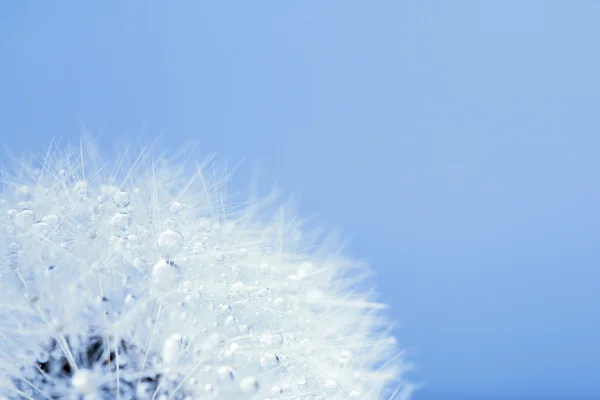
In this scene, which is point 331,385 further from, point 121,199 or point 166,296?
point 121,199

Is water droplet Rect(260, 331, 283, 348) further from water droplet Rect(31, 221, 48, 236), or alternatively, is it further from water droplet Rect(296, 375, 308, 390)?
water droplet Rect(31, 221, 48, 236)

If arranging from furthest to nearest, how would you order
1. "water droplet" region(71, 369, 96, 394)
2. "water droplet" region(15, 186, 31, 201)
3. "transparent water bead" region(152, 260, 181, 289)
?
"water droplet" region(15, 186, 31, 201), "transparent water bead" region(152, 260, 181, 289), "water droplet" region(71, 369, 96, 394)

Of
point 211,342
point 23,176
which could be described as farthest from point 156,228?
point 23,176

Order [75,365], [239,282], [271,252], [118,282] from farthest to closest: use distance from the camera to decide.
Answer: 1. [271,252]
2. [239,282]
3. [118,282]
4. [75,365]

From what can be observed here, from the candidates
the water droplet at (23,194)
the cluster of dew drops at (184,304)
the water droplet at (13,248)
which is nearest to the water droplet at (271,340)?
the cluster of dew drops at (184,304)

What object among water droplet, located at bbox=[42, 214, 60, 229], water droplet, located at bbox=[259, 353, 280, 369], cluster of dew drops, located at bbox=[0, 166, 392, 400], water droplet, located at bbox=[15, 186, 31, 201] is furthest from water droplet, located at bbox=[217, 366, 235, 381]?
water droplet, located at bbox=[15, 186, 31, 201]

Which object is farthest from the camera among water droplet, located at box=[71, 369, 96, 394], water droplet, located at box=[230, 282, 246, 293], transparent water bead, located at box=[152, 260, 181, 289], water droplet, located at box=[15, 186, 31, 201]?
water droplet, located at box=[15, 186, 31, 201]

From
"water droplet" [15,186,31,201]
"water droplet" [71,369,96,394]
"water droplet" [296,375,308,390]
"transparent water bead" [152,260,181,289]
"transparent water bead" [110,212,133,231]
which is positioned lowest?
"water droplet" [71,369,96,394]

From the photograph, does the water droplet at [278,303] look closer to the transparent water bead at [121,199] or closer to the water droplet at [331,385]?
the water droplet at [331,385]

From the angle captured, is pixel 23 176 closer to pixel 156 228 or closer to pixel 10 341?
pixel 156 228
